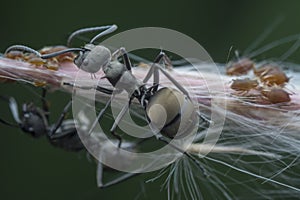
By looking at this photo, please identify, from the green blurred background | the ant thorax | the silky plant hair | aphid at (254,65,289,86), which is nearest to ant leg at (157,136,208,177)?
the silky plant hair

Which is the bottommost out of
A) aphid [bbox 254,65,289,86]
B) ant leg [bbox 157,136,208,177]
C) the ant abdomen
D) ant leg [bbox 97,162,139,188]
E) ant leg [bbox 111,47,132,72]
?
ant leg [bbox 97,162,139,188]

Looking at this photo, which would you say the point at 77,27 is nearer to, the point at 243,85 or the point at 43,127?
the point at 43,127

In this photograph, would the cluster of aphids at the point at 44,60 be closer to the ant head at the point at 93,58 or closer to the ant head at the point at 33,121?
the ant head at the point at 93,58

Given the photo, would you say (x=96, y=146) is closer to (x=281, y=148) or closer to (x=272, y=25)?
(x=281, y=148)

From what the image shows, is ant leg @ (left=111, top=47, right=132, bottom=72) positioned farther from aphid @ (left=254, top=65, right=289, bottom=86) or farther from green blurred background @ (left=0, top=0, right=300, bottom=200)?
green blurred background @ (left=0, top=0, right=300, bottom=200)

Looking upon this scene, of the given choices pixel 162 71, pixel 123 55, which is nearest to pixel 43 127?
pixel 123 55

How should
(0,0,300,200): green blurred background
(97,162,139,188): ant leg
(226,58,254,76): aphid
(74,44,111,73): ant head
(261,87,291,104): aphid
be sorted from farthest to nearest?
(0,0,300,200): green blurred background → (97,162,139,188): ant leg → (226,58,254,76): aphid → (74,44,111,73): ant head → (261,87,291,104): aphid

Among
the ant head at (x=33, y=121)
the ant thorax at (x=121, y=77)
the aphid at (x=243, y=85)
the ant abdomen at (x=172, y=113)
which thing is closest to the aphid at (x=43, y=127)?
the ant head at (x=33, y=121)

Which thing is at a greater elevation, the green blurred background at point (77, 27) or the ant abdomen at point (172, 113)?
the ant abdomen at point (172, 113)
